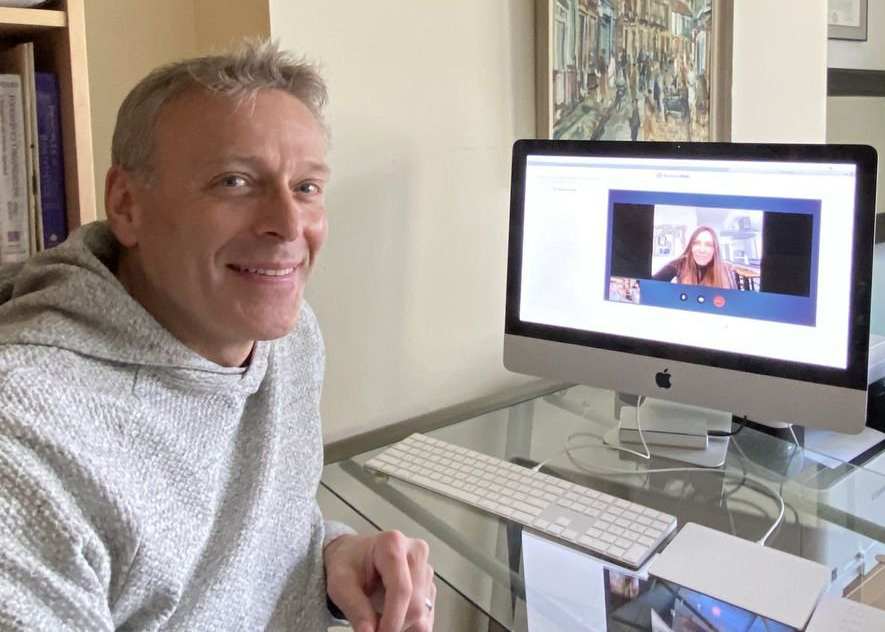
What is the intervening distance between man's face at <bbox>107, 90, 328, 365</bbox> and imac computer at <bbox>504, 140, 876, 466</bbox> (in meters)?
0.57

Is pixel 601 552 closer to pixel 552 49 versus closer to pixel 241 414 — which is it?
pixel 241 414

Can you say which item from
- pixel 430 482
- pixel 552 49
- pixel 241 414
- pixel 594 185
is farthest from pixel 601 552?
pixel 552 49

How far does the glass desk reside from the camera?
108cm

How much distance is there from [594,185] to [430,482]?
563 mm

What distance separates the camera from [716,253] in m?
1.28

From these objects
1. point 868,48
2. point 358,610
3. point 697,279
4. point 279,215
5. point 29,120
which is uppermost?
point 868,48

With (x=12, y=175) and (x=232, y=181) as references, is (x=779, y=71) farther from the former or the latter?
→ (x=12, y=175)

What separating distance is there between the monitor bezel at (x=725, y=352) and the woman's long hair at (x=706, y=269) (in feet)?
0.35

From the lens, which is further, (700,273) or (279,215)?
(700,273)

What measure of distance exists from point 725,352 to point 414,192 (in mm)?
598

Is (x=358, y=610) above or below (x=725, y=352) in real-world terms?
below

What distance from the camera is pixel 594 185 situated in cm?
138

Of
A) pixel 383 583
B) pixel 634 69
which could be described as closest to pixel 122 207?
pixel 383 583

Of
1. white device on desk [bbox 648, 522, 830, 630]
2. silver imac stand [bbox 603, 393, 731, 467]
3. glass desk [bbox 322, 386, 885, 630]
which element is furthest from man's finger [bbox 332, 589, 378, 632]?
silver imac stand [bbox 603, 393, 731, 467]
